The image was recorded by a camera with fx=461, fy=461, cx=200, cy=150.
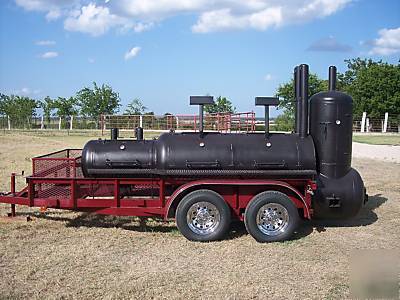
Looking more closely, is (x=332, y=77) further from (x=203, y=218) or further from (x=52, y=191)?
(x=52, y=191)

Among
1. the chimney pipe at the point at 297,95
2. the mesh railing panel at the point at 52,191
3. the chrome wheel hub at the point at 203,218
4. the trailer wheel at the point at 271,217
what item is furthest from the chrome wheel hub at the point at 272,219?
the mesh railing panel at the point at 52,191

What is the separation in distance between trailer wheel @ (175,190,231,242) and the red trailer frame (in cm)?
18

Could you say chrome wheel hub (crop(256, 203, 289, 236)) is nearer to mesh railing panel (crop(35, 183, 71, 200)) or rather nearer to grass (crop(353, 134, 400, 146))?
mesh railing panel (crop(35, 183, 71, 200))

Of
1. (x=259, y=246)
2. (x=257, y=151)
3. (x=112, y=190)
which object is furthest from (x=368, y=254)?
(x=112, y=190)

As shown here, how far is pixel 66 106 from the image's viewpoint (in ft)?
174

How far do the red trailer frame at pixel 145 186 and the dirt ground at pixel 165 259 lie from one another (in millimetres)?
434

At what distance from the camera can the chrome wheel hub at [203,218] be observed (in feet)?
22.4

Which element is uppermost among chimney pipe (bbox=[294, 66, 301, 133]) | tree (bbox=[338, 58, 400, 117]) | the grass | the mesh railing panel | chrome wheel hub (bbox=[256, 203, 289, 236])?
tree (bbox=[338, 58, 400, 117])

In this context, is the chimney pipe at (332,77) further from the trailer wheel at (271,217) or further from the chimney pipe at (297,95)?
the trailer wheel at (271,217)

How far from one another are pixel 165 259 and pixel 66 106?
4977cm

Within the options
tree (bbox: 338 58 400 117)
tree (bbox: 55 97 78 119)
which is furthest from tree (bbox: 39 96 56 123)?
tree (bbox: 338 58 400 117)

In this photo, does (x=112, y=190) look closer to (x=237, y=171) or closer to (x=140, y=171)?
(x=140, y=171)

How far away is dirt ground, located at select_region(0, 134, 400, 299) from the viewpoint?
16.4 feet

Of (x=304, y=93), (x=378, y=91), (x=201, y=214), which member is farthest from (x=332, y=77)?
(x=378, y=91)
